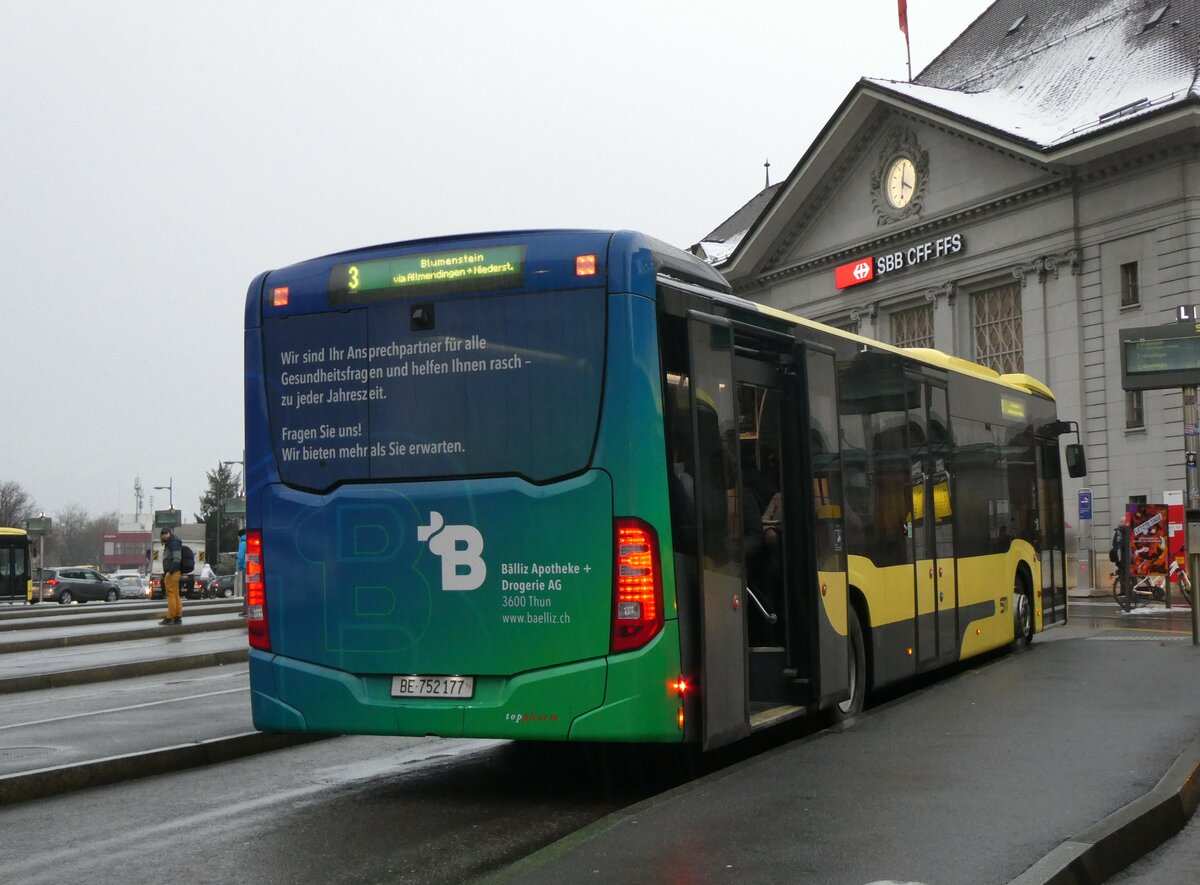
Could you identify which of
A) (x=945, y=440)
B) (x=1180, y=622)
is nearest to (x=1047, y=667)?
(x=945, y=440)

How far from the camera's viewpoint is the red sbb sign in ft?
165

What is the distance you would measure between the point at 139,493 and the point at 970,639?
14738cm

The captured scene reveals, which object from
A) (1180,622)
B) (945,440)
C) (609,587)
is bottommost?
(1180,622)

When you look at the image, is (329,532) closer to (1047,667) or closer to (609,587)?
(609,587)

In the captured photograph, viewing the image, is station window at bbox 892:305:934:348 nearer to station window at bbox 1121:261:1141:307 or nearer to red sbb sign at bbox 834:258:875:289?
red sbb sign at bbox 834:258:875:289

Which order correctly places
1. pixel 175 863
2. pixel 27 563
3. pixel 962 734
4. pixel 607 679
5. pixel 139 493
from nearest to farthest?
pixel 175 863
pixel 607 679
pixel 962 734
pixel 27 563
pixel 139 493

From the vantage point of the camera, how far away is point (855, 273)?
167 feet

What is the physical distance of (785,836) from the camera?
21.5ft

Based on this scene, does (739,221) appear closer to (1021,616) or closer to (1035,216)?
(1035,216)

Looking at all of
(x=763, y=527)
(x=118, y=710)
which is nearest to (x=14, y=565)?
(x=118, y=710)

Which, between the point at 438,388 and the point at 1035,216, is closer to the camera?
the point at 438,388

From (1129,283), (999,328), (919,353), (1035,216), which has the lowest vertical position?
(919,353)

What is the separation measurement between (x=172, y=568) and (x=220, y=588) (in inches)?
1852

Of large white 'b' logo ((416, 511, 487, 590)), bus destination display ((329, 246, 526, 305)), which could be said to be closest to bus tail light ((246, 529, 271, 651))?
large white 'b' logo ((416, 511, 487, 590))
